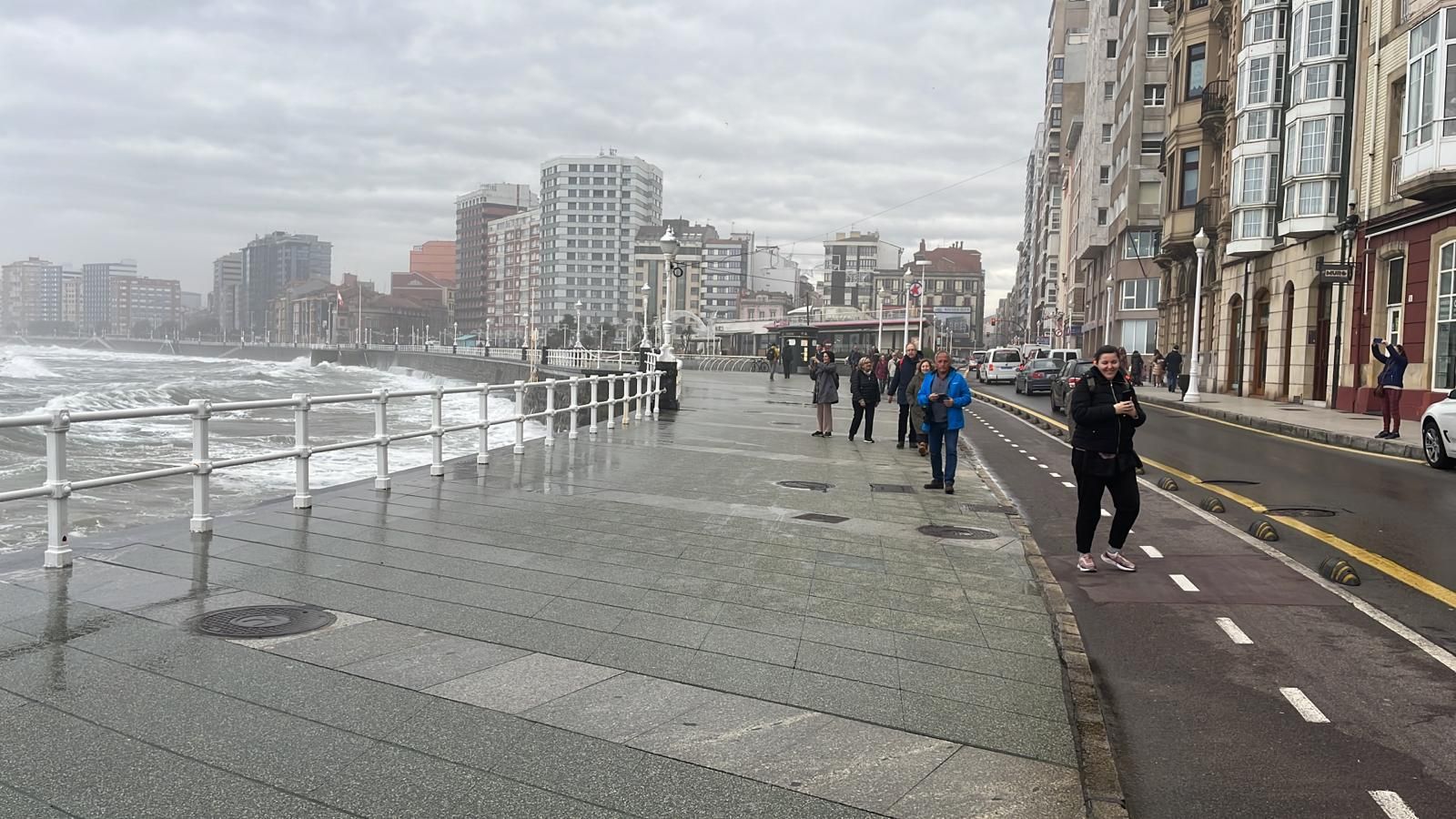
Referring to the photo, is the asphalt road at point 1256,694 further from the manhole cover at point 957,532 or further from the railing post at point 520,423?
the railing post at point 520,423

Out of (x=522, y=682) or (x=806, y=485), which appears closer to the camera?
(x=522, y=682)

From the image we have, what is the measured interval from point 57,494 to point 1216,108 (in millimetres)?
43602

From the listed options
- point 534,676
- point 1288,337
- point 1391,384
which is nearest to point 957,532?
point 534,676

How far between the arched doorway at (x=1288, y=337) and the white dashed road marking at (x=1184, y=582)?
3042 centimetres

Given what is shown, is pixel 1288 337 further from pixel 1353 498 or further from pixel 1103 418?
pixel 1103 418

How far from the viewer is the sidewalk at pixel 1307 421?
1889 centimetres

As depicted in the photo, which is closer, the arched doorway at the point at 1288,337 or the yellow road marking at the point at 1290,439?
the yellow road marking at the point at 1290,439

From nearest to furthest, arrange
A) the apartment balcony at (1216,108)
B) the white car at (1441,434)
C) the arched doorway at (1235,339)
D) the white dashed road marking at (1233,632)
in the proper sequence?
1. the white dashed road marking at (1233,632)
2. the white car at (1441,434)
3. the arched doorway at (1235,339)
4. the apartment balcony at (1216,108)

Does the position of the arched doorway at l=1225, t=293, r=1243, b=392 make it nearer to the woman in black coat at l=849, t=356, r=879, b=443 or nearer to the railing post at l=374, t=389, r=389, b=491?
the woman in black coat at l=849, t=356, r=879, b=443

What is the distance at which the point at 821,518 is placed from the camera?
9.88 m

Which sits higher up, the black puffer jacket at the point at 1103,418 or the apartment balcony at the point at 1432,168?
the apartment balcony at the point at 1432,168

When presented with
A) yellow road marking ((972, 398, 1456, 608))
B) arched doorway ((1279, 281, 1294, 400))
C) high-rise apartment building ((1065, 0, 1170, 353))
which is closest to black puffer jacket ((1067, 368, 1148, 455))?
yellow road marking ((972, 398, 1456, 608))

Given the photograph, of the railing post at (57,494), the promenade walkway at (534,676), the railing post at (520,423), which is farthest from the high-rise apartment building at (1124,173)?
the railing post at (57,494)

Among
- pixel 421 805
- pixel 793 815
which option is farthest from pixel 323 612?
pixel 793 815
